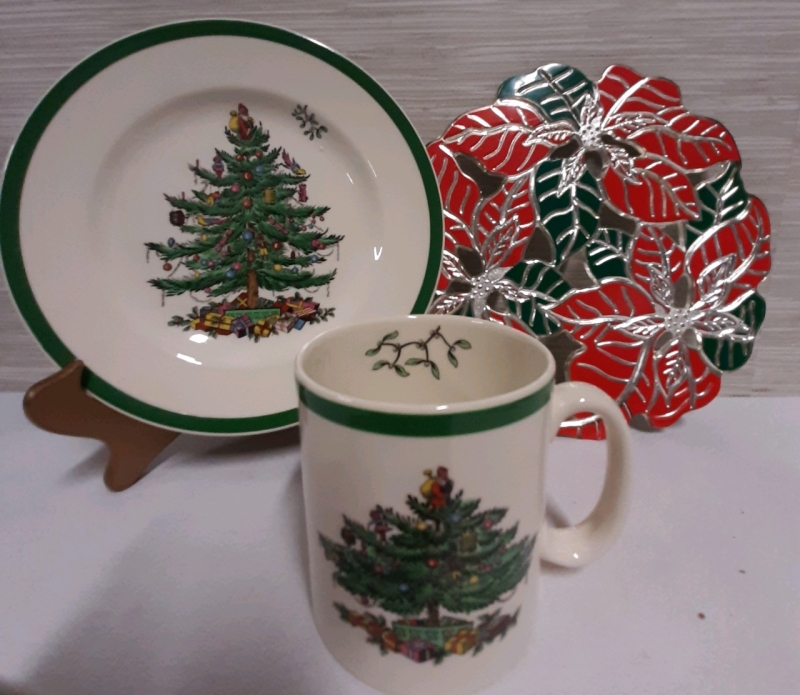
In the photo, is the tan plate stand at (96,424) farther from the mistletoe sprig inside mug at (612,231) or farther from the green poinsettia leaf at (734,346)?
the green poinsettia leaf at (734,346)

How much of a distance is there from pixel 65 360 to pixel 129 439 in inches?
3.6

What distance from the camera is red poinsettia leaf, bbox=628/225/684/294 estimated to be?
55 centimetres

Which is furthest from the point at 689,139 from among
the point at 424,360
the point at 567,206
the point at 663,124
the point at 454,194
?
the point at 424,360

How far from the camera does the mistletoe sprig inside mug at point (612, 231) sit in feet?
1.75

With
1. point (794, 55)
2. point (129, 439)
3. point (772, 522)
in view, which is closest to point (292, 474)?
point (129, 439)

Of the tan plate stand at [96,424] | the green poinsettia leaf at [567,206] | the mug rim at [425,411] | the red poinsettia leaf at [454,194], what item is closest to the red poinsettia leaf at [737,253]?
the green poinsettia leaf at [567,206]

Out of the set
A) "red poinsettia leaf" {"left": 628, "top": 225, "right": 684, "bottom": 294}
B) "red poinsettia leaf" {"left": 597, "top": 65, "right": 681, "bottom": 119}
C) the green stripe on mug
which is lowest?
"red poinsettia leaf" {"left": 628, "top": 225, "right": 684, "bottom": 294}

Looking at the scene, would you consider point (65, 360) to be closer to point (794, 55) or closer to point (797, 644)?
point (797, 644)

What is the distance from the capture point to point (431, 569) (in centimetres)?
31

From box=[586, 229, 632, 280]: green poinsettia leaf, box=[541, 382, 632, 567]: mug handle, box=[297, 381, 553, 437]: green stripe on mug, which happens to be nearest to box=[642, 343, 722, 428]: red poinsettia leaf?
box=[586, 229, 632, 280]: green poinsettia leaf

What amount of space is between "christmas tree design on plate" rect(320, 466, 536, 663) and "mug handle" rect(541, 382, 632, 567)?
6 cm

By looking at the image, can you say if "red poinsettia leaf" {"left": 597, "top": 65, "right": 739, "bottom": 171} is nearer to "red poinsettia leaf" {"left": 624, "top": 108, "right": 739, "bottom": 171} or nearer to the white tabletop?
"red poinsettia leaf" {"left": 624, "top": 108, "right": 739, "bottom": 171}

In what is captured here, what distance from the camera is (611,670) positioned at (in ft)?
1.12

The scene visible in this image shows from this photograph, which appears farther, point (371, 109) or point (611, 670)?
point (371, 109)
